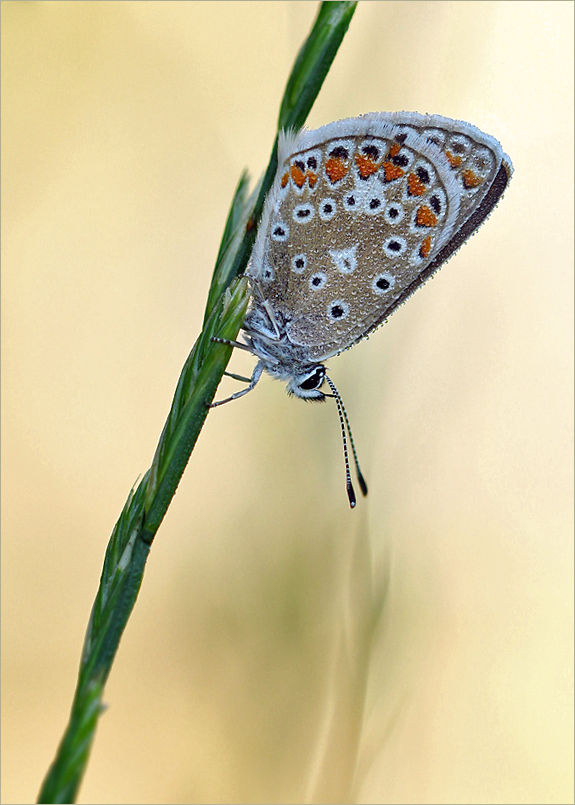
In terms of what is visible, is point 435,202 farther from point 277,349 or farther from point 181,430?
point 181,430

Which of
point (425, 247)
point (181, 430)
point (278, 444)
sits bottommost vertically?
point (278, 444)

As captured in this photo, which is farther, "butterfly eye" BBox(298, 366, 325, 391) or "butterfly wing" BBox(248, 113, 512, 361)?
"butterfly eye" BBox(298, 366, 325, 391)

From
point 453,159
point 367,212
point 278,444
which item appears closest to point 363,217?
point 367,212

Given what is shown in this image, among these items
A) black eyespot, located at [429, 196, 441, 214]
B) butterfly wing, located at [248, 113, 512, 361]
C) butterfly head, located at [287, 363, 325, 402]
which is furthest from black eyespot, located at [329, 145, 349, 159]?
butterfly head, located at [287, 363, 325, 402]

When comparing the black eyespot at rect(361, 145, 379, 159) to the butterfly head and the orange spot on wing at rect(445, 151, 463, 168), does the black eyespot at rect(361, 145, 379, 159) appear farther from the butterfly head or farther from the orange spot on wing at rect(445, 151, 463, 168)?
the butterfly head

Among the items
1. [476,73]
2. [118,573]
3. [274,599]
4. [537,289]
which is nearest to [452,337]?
[537,289]

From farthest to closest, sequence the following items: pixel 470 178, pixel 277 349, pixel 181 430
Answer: pixel 277 349
pixel 470 178
pixel 181 430

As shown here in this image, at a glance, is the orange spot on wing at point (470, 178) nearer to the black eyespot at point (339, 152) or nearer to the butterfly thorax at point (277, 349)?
the black eyespot at point (339, 152)

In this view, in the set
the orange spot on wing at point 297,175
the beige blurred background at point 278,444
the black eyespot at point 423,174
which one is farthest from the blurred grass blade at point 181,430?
the beige blurred background at point 278,444
